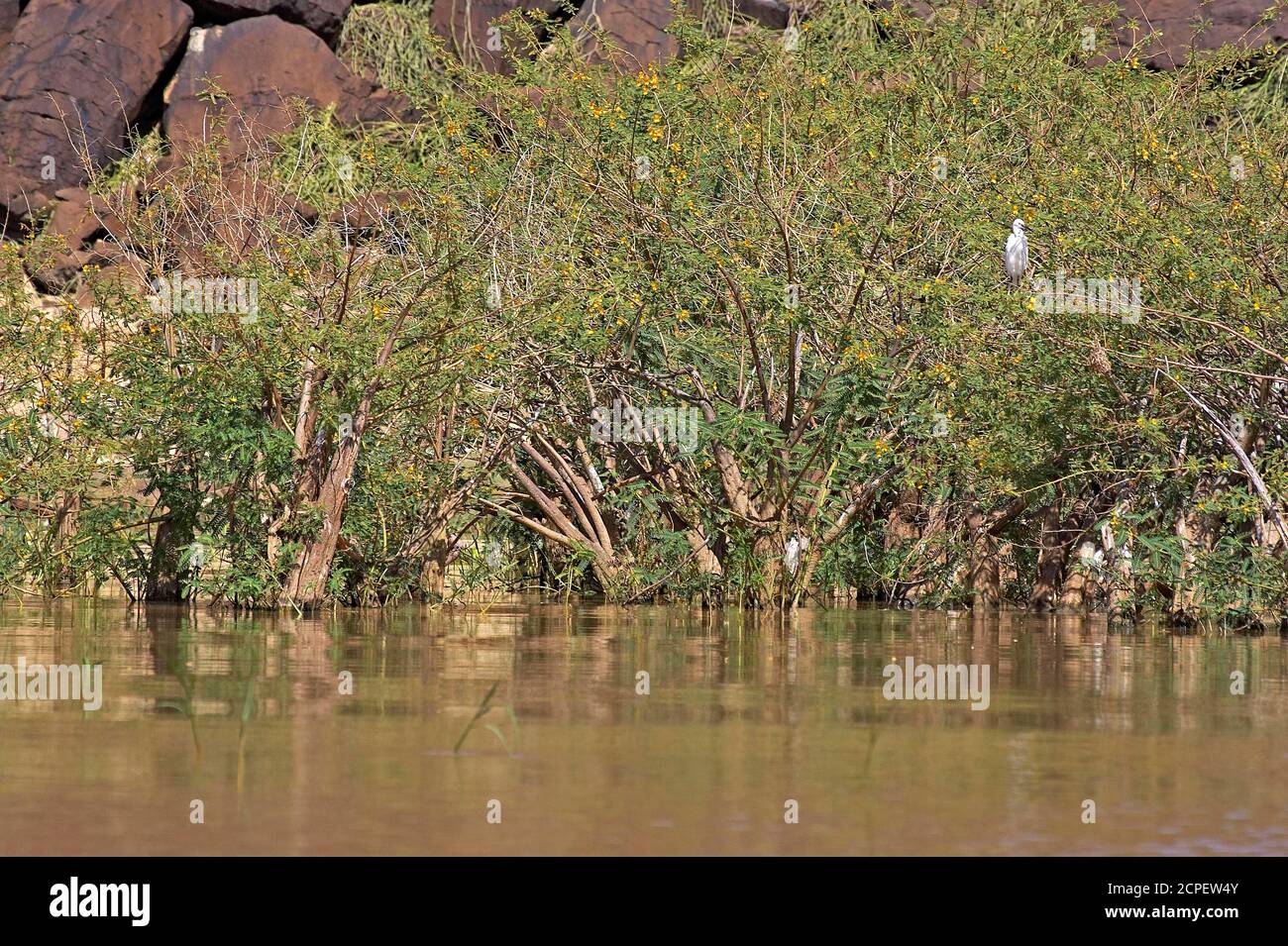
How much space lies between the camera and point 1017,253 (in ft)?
50.0

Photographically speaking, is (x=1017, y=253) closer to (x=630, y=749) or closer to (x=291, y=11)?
(x=630, y=749)

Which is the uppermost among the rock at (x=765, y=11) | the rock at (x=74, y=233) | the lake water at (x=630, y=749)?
the rock at (x=765, y=11)

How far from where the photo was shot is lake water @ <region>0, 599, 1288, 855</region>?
660 centimetres

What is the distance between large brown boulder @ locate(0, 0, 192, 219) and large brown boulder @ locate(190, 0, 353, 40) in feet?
1.66

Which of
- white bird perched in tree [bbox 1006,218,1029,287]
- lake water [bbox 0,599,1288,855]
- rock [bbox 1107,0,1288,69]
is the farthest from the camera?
rock [bbox 1107,0,1288,69]

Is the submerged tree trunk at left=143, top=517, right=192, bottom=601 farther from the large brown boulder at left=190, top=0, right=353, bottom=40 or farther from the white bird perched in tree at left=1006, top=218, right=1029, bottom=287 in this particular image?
the large brown boulder at left=190, top=0, right=353, bottom=40

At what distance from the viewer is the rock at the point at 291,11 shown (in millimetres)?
27844

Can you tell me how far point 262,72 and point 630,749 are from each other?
20617 mm

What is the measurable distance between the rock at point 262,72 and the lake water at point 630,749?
14766 millimetres

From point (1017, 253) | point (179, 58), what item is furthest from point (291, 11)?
point (1017, 253)

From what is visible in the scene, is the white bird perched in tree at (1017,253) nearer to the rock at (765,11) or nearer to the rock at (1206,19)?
the rock at (1206,19)

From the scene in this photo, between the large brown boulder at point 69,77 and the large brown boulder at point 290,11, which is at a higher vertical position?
the large brown boulder at point 290,11

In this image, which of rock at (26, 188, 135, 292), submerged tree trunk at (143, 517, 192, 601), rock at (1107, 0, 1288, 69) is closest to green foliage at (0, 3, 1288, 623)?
submerged tree trunk at (143, 517, 192, 601)

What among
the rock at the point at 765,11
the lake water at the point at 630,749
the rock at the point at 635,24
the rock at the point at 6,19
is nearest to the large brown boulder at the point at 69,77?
the rock at the point at 6,19
